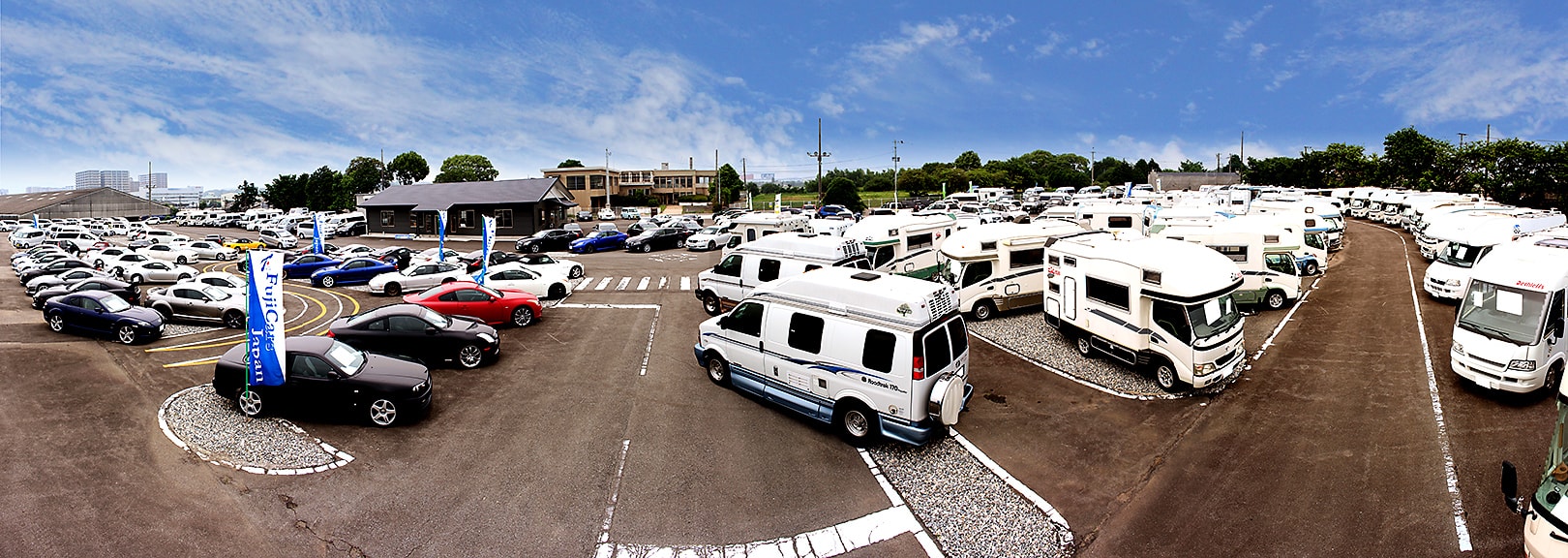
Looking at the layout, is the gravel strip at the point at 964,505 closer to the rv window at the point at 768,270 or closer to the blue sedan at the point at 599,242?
the rv window at the point at 768,270

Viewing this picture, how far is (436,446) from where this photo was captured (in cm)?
1138

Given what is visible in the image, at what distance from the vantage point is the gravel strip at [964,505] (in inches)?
337

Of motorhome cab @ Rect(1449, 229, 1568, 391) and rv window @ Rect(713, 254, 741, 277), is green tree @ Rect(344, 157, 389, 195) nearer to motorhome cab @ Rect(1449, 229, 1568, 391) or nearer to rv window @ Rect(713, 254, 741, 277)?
rv window @ Rect(713, 254, 741, 277)

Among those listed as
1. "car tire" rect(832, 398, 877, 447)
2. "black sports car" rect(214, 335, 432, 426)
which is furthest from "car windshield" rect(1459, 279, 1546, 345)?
"black sports car" rect(214, 335, 432, 426)

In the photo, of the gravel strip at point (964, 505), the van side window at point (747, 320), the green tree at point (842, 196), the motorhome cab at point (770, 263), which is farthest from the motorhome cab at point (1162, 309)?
the green tree at point (842, 196)

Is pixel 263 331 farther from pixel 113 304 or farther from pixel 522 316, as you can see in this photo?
pixel 113 304

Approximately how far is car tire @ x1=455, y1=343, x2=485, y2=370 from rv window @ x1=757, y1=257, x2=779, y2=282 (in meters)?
7.08

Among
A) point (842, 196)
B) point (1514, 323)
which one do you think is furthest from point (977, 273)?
point (842, 196)

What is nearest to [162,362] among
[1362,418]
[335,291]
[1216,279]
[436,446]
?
[436,446]

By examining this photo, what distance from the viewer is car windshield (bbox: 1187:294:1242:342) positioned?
13.0m

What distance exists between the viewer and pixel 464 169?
110 m

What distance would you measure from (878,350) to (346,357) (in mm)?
8720

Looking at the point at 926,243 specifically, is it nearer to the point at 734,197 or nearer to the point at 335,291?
the point at 335,291

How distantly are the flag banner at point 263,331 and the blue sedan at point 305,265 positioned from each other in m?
21.1
